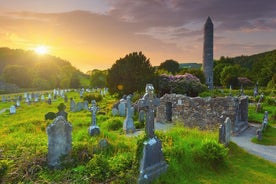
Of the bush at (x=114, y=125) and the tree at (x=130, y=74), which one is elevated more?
the tree at (x=130, y=74)

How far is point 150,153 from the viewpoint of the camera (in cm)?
858

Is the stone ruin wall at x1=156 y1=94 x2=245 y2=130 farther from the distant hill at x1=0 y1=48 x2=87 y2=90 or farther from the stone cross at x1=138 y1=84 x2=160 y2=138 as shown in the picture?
the distant hill at x1=0 y1=48 x2=87 y2=90

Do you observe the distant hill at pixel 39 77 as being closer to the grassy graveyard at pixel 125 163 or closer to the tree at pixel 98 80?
the tree at pixel 98 80

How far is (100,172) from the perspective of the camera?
8.11m

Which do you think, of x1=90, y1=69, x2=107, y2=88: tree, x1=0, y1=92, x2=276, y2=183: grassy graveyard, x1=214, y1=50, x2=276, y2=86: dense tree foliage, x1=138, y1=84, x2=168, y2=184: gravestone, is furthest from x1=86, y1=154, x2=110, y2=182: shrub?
x1=90, y1=69, x2=107, y2=88: tree

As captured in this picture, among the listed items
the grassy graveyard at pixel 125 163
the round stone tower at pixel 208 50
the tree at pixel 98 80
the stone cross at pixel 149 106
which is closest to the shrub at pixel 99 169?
the grassy graveyard at pixel 125 163

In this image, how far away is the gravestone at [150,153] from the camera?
8281mm

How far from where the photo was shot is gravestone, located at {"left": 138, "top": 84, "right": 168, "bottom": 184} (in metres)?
8.28

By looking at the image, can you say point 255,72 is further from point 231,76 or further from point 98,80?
point 98,80

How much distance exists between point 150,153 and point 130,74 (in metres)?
26.4

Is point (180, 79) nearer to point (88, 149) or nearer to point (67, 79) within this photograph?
point (88, 149)

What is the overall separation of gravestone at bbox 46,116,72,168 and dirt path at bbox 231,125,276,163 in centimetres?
911

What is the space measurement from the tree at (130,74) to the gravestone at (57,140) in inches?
965

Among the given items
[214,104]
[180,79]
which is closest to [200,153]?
[214,104]
